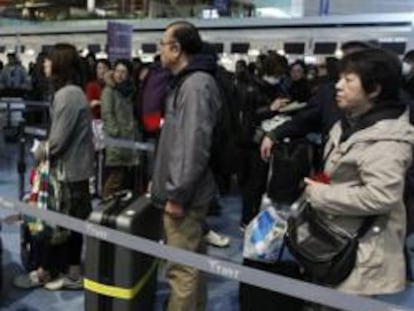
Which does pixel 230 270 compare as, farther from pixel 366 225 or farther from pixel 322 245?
pixel 366 225

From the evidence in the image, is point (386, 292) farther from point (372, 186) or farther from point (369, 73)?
point (369, 73)

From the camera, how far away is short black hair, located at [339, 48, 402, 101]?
211 centimetres

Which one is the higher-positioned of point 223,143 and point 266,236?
point 223,143

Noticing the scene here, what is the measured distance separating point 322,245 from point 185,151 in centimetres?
82

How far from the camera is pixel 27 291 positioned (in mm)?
3812

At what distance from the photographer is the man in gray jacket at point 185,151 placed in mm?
2719

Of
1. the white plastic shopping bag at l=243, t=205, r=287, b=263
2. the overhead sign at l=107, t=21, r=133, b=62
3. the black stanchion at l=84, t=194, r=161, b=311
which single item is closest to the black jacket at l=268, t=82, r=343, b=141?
the white plastic shopping bag at l=243, t=205, r=287, b=263

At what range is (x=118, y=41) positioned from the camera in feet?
22.3

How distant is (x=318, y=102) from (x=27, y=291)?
7.33 ft

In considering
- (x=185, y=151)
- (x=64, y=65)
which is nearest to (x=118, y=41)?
(x=64, y=65)

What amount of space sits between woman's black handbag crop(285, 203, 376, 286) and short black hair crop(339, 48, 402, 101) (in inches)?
18.6

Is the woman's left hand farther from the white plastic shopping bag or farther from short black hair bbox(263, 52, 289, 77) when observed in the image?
short black hair bbox(263, 52, 289, 77)

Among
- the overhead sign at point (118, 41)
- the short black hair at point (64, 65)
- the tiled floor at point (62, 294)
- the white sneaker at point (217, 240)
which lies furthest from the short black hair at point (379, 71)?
the overhead sign at point (118, 41)

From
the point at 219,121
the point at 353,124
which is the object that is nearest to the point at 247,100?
the point at 219,121
